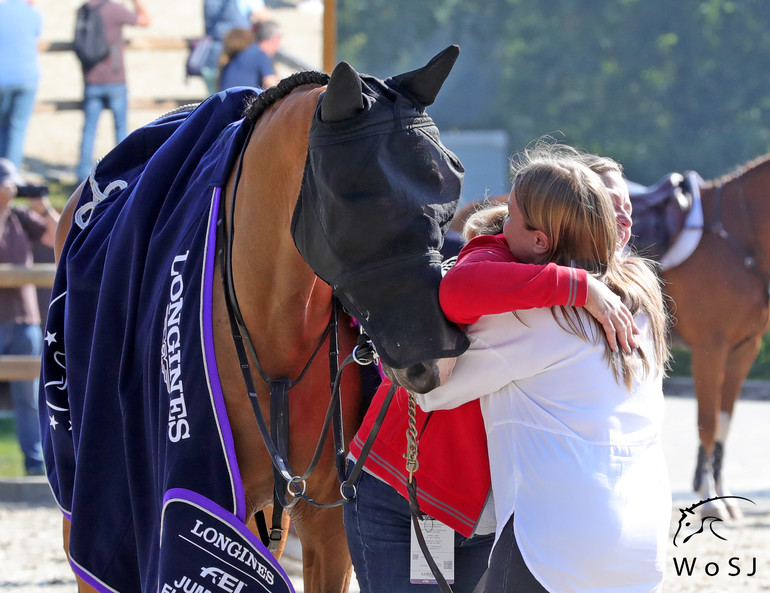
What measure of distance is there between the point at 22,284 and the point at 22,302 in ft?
1.70

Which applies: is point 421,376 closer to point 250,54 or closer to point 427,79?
point 427,79

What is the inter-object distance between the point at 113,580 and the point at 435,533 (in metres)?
0.99

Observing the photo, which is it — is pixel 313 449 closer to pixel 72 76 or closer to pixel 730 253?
pixel 730 253

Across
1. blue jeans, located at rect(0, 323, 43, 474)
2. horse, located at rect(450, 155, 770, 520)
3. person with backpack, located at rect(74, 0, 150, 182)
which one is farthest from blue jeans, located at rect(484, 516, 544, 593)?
person with backpack, located at rect(74, 0, 150, 182)

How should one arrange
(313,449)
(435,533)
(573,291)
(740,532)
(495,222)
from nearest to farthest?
(573,291) < (435,533) < (495,222) < (313,449) < (740,532)

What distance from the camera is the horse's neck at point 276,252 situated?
2.13 m

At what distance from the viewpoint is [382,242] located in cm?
184

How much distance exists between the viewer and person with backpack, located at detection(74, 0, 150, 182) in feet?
24.5

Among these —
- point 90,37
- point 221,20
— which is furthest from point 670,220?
point 90,37

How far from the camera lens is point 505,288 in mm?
1774

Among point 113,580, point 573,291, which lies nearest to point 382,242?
point 573,291

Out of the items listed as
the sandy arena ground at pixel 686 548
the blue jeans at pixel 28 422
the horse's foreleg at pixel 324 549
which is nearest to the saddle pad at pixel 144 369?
the horse's foreleg at pixel 324 549

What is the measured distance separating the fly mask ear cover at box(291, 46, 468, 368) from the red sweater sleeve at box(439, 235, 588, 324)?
1.5 inches

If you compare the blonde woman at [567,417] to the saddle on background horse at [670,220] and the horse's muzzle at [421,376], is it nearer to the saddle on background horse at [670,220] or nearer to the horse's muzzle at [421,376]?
the horse's muzzle at [421,376]
